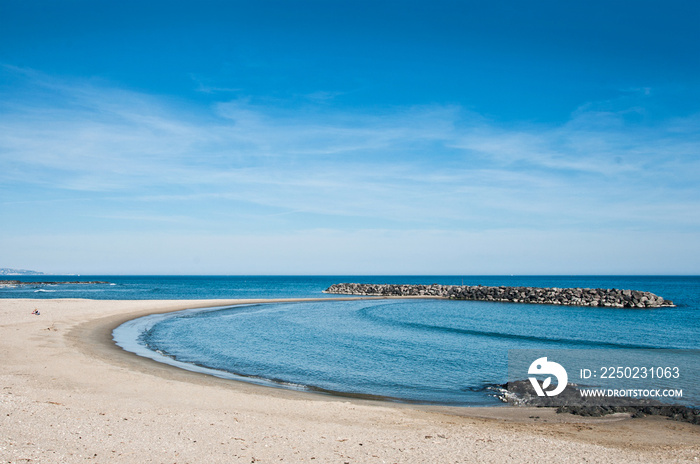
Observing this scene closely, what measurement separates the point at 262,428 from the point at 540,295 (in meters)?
66.6

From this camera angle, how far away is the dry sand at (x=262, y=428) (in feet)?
29.5

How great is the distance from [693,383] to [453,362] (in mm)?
9005

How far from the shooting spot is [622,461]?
9203 millimetres

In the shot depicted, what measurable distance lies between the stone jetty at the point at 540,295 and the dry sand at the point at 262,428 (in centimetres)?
5595

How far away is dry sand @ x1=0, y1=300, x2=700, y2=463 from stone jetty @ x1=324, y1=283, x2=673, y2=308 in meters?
55.9

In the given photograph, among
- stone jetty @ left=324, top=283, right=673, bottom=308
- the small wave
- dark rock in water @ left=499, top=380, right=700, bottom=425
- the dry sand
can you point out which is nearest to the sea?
the small wave

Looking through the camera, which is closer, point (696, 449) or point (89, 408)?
point (696, 449)

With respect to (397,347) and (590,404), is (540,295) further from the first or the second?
(590,404)

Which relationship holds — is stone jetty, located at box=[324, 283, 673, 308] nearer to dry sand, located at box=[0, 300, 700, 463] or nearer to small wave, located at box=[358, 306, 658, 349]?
small wave, located at box=[358, 306, 658, 349]

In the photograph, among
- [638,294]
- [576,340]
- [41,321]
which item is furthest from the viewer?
[638,294]

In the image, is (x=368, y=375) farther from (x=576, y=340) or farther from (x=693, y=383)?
(x=576, y=340)

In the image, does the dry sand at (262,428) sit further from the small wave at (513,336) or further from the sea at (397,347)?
the small wave at (513,336)

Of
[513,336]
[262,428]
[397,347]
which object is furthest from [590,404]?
[513,336]

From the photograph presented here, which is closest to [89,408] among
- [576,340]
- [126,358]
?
[126,358]
